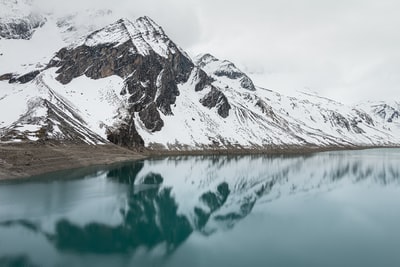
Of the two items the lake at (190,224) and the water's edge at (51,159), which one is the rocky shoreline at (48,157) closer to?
the water's edge at (51,159)

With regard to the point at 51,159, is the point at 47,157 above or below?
above

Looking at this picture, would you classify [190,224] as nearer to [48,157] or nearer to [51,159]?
Result: [51,159]

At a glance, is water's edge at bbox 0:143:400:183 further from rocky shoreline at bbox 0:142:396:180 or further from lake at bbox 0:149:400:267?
lake at bbox 0:149:400:267

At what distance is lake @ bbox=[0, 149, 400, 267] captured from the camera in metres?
36.1

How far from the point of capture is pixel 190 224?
5081cm

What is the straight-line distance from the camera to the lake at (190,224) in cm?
3606

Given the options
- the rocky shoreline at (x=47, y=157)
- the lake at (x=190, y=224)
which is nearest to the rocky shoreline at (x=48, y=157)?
the rocky shoreline at (x=47, y=157)

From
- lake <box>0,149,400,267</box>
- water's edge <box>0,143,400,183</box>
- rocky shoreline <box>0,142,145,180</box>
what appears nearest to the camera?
→ lake <box>0,149,400,267</box>

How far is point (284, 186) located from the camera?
9188 cm

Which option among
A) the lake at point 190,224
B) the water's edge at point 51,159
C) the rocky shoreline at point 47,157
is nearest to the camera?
the lake at point 190,224

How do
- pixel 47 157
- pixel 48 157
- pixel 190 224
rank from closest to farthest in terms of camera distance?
1. pixel 190 224
2. pixel 47 157
3. pixel 48 157

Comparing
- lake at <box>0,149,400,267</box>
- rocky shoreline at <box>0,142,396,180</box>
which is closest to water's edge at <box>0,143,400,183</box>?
rocky shoreline at <box>0,142,396,180</box>

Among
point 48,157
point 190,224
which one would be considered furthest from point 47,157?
point 190,224

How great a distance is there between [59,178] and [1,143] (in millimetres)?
32953
